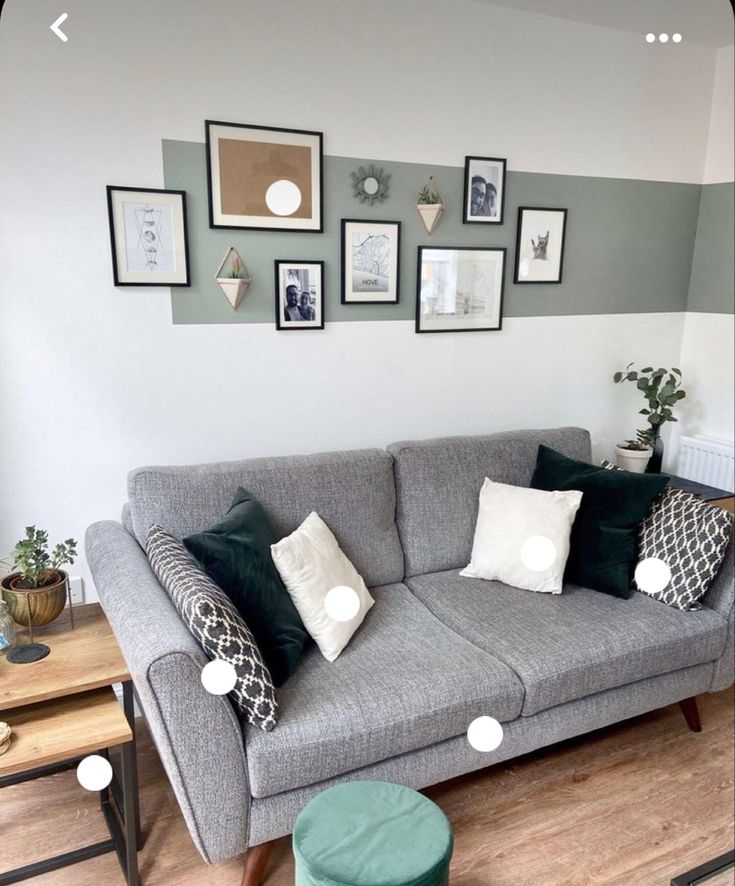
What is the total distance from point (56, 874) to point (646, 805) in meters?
1.54

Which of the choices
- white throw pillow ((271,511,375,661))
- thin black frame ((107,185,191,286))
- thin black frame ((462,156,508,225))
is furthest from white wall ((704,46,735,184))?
white throw pillow ((271,511,375,661))

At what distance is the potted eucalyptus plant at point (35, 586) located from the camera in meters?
1.71

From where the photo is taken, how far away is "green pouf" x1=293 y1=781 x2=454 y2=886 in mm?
1270

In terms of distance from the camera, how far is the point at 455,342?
2.74 meters

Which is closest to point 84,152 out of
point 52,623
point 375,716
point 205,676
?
point 52,623

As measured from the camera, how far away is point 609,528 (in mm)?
2240

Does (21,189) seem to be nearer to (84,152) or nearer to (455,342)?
(84,152)

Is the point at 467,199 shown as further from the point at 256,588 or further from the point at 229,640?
the point at 229,640

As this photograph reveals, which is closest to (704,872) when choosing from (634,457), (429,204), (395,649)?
(395,649)
